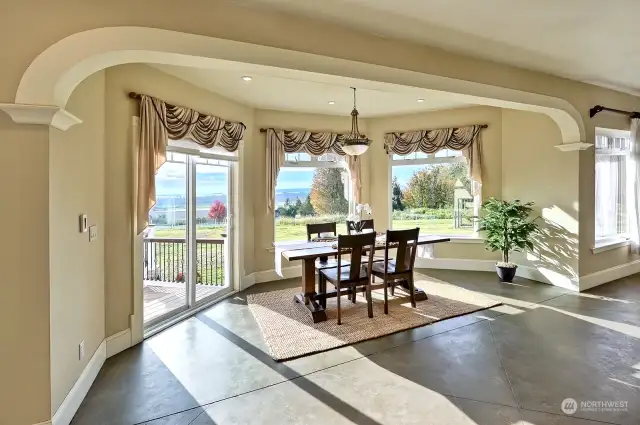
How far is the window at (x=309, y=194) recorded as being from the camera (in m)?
5.95

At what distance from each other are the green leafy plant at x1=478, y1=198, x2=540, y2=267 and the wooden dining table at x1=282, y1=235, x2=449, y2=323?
4.49 feet

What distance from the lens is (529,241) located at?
17.3ft

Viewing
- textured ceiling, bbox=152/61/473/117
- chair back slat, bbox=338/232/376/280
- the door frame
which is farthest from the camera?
chair back slat, bbox=338/232/376/280

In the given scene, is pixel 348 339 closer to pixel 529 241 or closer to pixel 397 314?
pixel 397 314

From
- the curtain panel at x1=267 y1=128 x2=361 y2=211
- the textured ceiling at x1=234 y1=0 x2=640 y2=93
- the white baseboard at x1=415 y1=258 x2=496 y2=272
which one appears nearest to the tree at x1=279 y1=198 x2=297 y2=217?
the curtain panel at x1=267 y1=128 x2=361 y2=211

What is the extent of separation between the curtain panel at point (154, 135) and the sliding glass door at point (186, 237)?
0.27 m

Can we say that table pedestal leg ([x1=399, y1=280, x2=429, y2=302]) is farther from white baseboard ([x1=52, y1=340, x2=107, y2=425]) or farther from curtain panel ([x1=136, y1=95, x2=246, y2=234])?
white baseboard ([x1=52, y1=340, x2=107, y2=425])

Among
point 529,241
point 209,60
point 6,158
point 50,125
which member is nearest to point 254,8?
point 209,60

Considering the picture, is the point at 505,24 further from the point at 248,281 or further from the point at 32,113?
the point at 248,281

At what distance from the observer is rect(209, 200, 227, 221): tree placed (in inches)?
182

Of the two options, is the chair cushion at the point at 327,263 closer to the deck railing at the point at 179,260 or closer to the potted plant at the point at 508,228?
the deck railing at the point at 179,260

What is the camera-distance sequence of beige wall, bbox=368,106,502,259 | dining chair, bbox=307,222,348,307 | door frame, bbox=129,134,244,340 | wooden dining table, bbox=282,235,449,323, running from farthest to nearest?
beige wall, bbox=368,106,502,259 < dining chair, bbox=307,222,348,307 < wooden dining table, bbox=282,235,449,323 < door frame, bbox=129,134,244,340

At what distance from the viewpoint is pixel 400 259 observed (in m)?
4.12

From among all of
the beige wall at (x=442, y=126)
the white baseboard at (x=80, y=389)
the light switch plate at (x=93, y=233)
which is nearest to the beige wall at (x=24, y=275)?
the white baseboard at (x=80, y=389)
